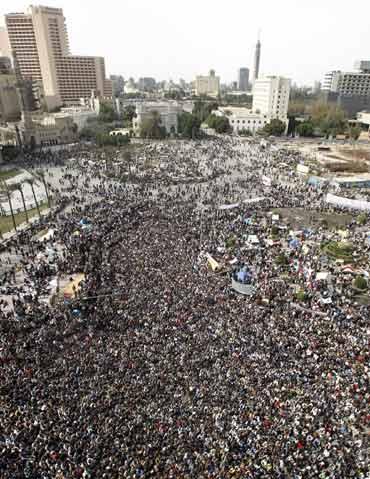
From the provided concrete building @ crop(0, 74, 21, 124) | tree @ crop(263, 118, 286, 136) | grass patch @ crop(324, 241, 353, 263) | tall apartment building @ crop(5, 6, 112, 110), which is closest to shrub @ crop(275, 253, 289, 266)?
grass patch @ crop(324, 241, 353, 263)

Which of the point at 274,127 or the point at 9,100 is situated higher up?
the point at 9,100

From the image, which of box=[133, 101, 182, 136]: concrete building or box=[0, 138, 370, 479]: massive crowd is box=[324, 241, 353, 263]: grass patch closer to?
box=[0, 138, 370, 479]: massive crowd

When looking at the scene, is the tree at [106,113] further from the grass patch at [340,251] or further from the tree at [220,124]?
the grass patch at [340,251]

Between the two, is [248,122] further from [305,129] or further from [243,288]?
[243,288]

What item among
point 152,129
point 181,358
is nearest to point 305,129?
point 152,129


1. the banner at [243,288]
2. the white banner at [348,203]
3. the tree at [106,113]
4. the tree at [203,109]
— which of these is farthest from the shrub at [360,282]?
the tree at [203,109]

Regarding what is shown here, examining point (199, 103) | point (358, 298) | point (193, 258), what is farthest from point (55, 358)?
point (199, 103)

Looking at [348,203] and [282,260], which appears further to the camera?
[348,203]
